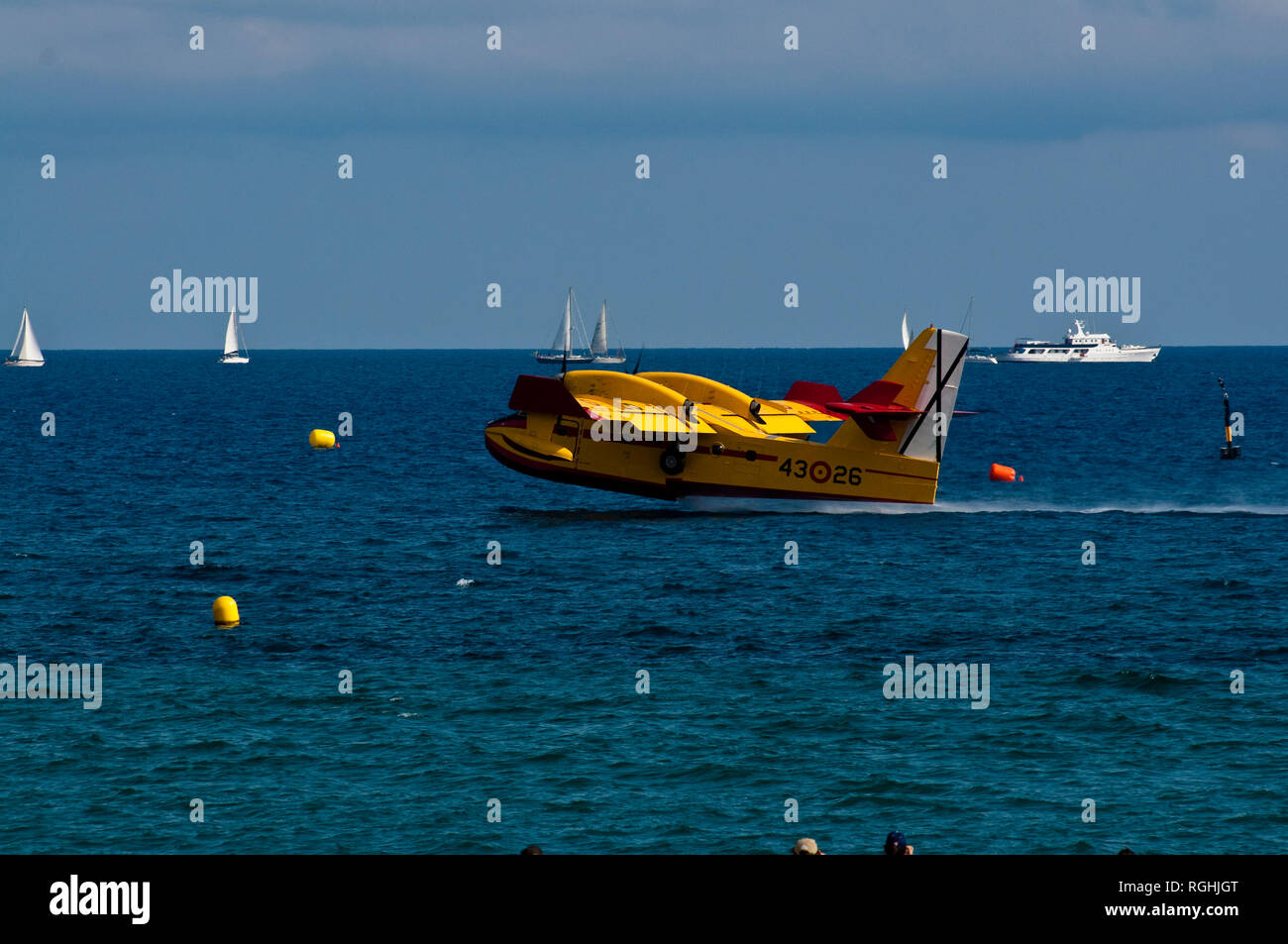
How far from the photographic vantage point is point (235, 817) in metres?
26.4

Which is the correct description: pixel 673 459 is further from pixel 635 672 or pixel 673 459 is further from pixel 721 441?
pixel 635 672

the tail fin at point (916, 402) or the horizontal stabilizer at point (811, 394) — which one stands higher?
the horizontal stabilizer at point (811, 394)

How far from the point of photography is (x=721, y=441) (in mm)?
60250

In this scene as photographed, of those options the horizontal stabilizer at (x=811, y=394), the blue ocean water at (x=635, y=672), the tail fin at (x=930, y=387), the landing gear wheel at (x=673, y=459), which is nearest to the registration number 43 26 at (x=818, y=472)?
the blue ocean water at (x=635, y=672)

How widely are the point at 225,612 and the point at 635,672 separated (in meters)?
13.5

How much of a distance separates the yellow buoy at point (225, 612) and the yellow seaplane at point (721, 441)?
20.1 metres

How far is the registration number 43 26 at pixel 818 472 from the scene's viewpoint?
60.0m

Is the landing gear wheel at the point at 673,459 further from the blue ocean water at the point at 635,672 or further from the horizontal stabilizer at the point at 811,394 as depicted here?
the horizontal stabilizer at the point at 811,394

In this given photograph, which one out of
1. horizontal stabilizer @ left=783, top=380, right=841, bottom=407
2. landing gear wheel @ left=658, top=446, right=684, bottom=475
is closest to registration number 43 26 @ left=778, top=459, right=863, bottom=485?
landing gear wheel @ left=658, top=446, right=684, bottom=475

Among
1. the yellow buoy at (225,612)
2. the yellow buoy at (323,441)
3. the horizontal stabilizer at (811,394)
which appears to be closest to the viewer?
the yellow buoy at (225,612)

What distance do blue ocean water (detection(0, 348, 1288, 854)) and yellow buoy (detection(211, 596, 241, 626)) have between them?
1.62ft
